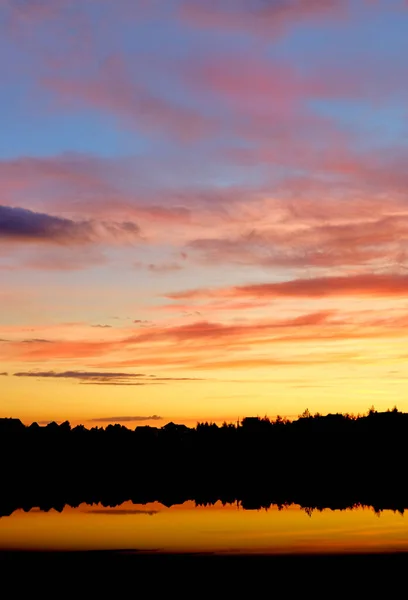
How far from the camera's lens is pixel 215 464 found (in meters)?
64.1

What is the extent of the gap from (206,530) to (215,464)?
3234cm

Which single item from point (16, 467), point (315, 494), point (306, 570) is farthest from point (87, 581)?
point (16, 467)

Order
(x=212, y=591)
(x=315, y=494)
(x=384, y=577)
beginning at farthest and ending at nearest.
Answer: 1. (x=315, y=494)
2. (x=384, y=577)
3. (x=212, y=591)

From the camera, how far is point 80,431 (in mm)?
79875

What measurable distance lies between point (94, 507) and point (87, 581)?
20.0 m

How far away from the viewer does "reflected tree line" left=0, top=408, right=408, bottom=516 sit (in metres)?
44.9

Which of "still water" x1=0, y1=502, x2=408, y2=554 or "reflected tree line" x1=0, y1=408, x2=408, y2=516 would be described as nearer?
"still water" x1=0, y1=502, x2=408, y2=554

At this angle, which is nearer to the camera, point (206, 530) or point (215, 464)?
point (206, 530)

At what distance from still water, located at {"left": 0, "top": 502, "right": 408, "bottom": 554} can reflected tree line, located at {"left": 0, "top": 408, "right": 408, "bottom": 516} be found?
2.25m

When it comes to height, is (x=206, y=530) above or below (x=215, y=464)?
below

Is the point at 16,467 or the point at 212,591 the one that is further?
the point at 16,467

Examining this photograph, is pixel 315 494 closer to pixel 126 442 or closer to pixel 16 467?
pixel 16 467

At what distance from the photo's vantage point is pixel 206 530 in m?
31.9

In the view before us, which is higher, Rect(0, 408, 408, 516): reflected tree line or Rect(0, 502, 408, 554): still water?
Rect(0, 408, 408, 516): reflected tree line
